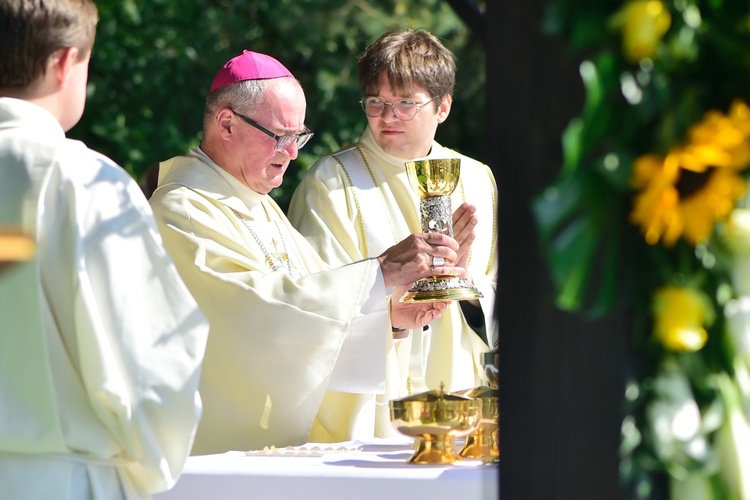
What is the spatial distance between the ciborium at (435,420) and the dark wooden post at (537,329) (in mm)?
1231

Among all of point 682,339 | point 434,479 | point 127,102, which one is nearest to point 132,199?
point 434,479

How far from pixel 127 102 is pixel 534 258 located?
9.43m

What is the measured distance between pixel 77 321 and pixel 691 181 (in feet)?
4.28

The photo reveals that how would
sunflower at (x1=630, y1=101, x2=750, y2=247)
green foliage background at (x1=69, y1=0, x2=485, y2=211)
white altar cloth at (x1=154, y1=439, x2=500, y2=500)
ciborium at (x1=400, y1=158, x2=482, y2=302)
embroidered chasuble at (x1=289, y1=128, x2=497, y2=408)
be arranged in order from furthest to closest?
1. green foliage background at (x1=69, y1=0, x2=485, y2=211)
2. embroidered chasuble at (x1=289, y1=128, x2=497, y2=408)
3. ciborium at (x1=400, y1=158, x2=482, y2=302)
4. white altar cloth at (x1=154, y1=439, x2=500, y2=500)
5. sunflower at (x1=630, y1=101, x2=750, y2=247)

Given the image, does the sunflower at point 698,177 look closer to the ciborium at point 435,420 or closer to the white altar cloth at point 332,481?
the white altar cloth at point 332,481

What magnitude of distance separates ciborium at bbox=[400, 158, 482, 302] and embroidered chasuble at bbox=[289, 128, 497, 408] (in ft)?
2.09

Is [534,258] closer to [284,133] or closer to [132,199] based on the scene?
[132,199]

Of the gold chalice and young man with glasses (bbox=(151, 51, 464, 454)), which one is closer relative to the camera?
the gold chalice

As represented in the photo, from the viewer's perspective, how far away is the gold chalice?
11.2 ft

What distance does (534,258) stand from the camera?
6.58 ft

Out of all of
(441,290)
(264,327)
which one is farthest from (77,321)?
(441,290)

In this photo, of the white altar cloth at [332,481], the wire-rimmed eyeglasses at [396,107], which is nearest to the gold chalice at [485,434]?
the white altar cloth at [332,481]

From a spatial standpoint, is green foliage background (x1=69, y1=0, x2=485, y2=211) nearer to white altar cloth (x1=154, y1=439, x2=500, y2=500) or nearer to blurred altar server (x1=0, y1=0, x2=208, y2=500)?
white altar cloth (x1=154, y1=439, x2=500, y2=500)

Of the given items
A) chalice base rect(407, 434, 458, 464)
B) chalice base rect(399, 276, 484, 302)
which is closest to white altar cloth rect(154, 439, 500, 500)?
chalice base rect(407, 434, 458, 464)
